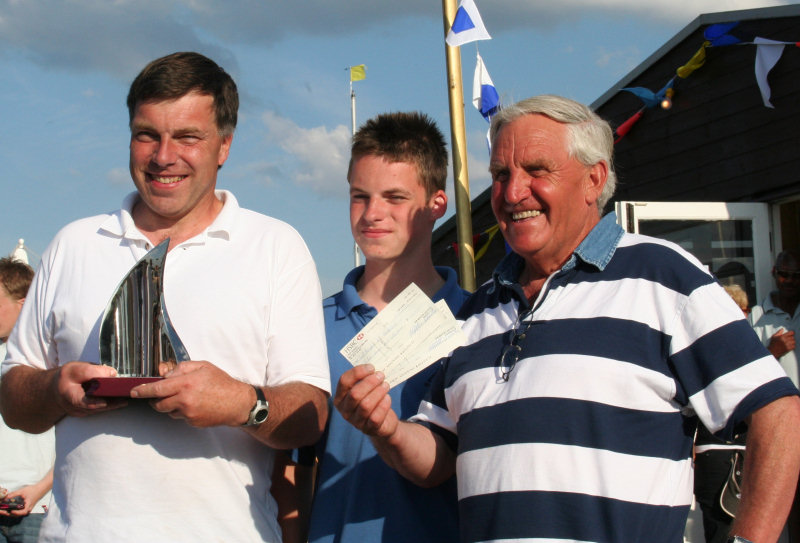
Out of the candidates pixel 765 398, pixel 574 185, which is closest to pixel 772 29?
pixel 574 185

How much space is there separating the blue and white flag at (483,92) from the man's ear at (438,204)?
2.71m

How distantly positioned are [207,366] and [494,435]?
2.50ft

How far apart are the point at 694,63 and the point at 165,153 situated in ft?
20.5

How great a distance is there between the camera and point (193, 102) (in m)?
2.24

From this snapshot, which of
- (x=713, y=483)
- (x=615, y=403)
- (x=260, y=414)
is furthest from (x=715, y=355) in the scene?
(x=713, y=483)

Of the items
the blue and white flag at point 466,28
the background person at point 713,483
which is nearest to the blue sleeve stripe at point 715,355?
the blue and white flag at point 466,28

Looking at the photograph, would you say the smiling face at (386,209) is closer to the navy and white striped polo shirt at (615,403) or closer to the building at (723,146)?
the navy and white striped polo shirt at (615,403)

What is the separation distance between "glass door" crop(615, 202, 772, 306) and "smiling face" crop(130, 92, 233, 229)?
4.84m

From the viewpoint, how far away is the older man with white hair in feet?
6.19

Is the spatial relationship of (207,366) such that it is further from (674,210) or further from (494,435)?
(674,210)

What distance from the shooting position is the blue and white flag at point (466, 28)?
13.5 feet

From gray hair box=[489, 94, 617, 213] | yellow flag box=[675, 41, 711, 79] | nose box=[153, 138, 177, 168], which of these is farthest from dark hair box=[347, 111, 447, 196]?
yellow flag box=[675, 41, 711, 79]

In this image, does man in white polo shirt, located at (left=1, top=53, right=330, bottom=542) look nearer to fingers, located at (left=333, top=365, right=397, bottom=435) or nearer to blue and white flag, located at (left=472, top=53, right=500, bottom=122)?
fingers, located at (left=333, top=365, right=397, bottom=435)

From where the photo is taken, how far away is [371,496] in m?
2.46
